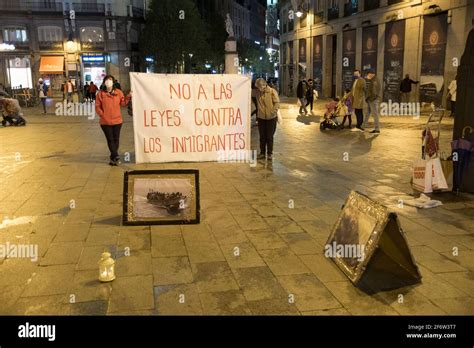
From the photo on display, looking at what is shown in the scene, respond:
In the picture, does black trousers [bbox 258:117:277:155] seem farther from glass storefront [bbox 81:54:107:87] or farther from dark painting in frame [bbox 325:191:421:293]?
glass storefront [bbox 81:54:107:87]

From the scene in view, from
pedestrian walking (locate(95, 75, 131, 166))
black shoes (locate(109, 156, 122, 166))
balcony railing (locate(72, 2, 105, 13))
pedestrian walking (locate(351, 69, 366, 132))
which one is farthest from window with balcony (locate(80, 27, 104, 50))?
black shoes (locate(109, 156, 122, 166))

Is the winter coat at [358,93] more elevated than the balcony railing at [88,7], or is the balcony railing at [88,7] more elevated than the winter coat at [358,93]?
the balcony railing at [88,7]

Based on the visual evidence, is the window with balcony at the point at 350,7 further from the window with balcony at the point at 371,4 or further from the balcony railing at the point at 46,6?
the balcony railing at the point at 46,6

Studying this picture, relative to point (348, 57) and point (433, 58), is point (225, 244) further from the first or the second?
point (348, 57)

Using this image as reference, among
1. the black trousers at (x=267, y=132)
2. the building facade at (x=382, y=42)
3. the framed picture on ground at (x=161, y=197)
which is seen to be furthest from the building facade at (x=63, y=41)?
the framed picture on ground at (x=161, y=197)

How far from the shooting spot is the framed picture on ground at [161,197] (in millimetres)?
6258

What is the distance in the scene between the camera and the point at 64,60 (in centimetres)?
4334

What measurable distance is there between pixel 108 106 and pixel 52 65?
119 feet

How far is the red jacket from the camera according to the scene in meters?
10.1

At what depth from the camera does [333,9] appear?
35906 millimetres

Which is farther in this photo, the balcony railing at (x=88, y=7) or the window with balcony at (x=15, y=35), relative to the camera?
the balcony railing at (x=88, y=7)

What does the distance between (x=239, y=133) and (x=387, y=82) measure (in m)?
20.3

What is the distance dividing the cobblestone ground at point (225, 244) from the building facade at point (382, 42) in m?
14.6
